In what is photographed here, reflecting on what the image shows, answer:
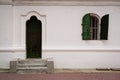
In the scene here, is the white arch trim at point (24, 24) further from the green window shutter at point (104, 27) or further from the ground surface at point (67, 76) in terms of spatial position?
the green window shutter at point (104, 27)

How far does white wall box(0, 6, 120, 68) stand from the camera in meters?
12.0

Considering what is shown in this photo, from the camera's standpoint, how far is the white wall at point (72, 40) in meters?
12.0

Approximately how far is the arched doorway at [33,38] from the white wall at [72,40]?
44 centimetres

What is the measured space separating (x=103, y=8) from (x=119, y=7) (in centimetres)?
99

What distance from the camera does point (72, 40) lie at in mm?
12156

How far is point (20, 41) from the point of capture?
12.0 meters

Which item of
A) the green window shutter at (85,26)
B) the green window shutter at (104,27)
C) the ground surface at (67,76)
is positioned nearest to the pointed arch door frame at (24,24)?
the ground surface at (67,76)

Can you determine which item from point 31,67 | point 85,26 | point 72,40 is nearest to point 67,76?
point 31,67

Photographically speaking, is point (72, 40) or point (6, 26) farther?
point (72, 40)

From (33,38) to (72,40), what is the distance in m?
2.42

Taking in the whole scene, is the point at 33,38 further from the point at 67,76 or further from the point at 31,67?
the point at 67,76

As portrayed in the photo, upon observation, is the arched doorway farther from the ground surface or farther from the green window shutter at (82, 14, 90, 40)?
the green window shutter at (82, 14, 90, 40)

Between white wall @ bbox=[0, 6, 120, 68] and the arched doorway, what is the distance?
0.44 m

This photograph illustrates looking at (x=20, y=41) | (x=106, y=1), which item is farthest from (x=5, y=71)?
(x=106, y=1)
